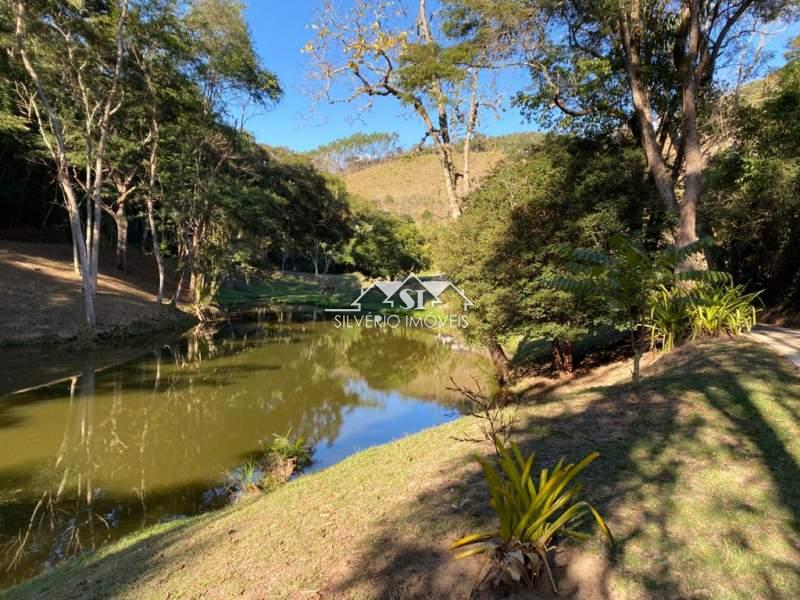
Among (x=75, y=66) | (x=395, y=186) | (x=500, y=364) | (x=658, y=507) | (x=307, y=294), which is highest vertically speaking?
(x=395, y=186)

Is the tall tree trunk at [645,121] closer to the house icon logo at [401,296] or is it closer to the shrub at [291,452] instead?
the shrub at [291,452]

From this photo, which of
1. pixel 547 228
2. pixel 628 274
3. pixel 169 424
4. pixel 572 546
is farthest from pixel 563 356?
pixel 572 546

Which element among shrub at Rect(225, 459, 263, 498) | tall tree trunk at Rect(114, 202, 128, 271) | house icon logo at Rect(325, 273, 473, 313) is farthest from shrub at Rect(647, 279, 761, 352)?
tall tree trunk at Rect(114, 202, 128, 271)

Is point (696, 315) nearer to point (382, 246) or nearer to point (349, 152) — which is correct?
point (382, 246)

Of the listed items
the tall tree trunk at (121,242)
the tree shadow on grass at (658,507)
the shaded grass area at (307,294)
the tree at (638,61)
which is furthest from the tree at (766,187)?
the tall tree trunk at (121,242)

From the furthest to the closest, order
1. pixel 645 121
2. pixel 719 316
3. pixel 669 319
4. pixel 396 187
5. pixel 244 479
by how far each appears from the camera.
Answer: pixel 396 187
pixel 645 121
pixel 669 319
pixel 719 316
pixel 244 479

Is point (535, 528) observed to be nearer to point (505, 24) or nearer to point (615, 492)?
point (615, 492)

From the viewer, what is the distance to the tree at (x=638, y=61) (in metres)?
9.84

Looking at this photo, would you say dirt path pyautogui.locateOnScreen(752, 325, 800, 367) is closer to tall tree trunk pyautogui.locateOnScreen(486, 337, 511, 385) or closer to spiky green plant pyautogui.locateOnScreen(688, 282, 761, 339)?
spiky green plant pyautogui.locateOnScreen(688, 282, 761, 339)

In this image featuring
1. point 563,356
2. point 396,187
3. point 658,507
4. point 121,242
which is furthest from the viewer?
point 396,187

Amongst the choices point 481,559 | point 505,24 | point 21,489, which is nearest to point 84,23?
point 505,24

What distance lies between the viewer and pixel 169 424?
949 centimetres

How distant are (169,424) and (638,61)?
13337 mm

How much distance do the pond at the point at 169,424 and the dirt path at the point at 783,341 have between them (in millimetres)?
5567
